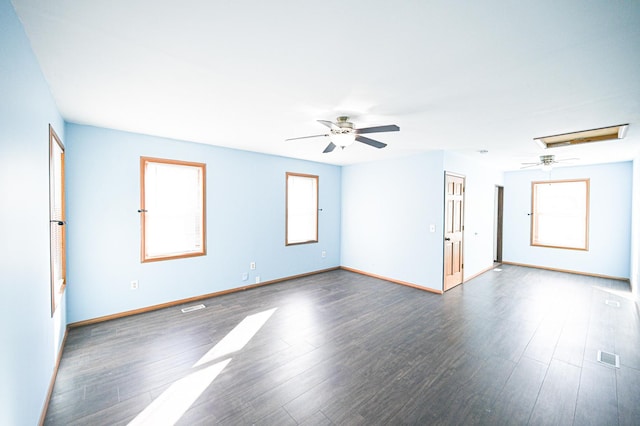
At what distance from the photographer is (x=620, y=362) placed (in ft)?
8.98

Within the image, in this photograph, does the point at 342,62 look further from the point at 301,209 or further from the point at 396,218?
the point at 301,209

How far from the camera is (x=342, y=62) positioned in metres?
1.90

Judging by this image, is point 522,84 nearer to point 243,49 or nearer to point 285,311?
point 243,49

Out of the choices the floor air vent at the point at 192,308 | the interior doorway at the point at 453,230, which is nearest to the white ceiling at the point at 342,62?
the interior doorway at the point at 453,230

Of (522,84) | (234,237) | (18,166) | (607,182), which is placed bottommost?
(234,237)

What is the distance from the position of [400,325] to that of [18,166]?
12.8 ft

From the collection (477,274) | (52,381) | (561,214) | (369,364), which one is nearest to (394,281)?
(477,274)

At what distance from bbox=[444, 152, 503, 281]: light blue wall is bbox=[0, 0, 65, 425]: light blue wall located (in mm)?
5171

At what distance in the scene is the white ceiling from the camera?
55.7 inches

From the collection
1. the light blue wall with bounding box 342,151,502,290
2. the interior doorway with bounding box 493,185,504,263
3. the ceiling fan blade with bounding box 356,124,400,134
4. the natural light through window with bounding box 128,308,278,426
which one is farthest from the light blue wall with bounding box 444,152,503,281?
the natural light through window with bounding box 128,308,278,426

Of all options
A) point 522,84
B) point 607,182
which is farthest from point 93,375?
point 607,182

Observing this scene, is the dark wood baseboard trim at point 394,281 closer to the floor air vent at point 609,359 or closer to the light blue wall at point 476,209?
the light blue wall at point 476,209

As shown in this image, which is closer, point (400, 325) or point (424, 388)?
point (424, 388)

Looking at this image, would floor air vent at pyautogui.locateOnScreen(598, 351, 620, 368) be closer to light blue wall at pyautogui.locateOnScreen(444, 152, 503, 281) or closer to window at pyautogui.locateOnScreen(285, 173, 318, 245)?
light blue wall at pyautogui.locateOnScreen(444, 152, 503, 281)
